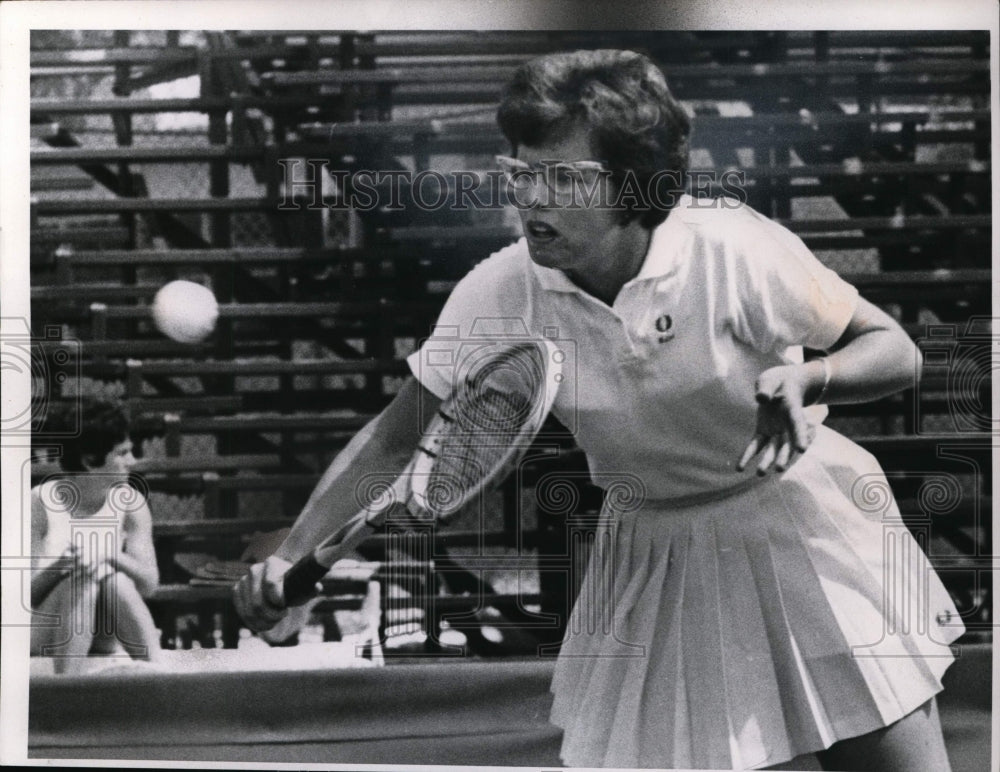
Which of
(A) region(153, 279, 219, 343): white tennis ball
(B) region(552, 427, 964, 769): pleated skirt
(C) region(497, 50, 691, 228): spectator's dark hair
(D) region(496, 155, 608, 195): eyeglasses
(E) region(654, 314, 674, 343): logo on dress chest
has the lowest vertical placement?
(B) region(552, 427, 964, 769): pleated skirt

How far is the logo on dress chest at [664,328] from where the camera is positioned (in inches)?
137

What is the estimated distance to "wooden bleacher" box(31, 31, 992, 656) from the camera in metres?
3.54

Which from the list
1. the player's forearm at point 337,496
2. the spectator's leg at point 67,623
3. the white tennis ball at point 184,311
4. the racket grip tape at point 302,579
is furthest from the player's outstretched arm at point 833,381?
the spectator's leg at point 67,623

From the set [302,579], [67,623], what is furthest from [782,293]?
[67,623]

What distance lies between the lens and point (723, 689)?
348 centimetres

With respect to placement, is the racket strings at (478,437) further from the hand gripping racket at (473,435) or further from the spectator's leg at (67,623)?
the spectator's leg at (67,623)

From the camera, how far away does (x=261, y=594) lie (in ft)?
11.8

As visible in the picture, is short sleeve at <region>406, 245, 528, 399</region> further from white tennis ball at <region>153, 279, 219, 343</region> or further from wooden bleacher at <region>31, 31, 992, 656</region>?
white tennis ball at <region>153, 279, 219, 343</region>

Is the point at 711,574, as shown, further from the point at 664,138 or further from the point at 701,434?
the point at 664,138

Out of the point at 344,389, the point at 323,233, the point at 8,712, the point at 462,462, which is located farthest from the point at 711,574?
the point at 8,712

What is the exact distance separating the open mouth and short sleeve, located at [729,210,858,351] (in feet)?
1.51

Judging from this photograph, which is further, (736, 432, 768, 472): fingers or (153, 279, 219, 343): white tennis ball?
(153, 279, 219, 343): white tennis ball

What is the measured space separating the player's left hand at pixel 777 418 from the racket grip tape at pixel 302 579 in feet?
3.67

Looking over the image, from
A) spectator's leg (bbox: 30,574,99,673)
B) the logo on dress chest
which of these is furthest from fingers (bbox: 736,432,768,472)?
spectator's leg (bbox: 30,574,99,673)
